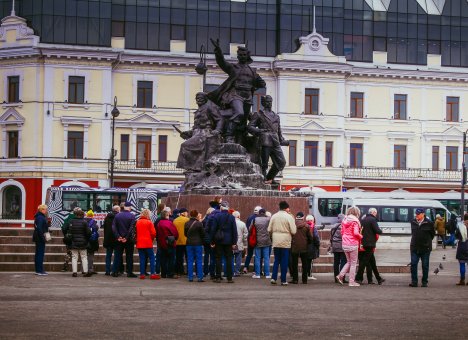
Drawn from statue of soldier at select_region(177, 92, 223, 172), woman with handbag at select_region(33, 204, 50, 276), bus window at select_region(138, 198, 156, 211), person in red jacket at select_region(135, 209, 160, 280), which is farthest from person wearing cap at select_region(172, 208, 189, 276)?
bus window at select_region(138, 198, 156, 211)

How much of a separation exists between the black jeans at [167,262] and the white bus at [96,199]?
84.4ft

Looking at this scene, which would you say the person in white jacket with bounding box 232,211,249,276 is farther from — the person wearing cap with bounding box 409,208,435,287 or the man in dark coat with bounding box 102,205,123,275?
the person wearing cap with bounding box 409,208,435,287

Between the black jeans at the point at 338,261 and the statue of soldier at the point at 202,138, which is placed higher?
the statue of soldier at the point at 202,138

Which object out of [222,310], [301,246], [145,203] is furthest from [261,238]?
[145,203]

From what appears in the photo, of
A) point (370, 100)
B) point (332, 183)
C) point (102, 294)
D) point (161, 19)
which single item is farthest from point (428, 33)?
point (102, 294)

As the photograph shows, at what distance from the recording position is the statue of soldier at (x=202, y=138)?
25.6m

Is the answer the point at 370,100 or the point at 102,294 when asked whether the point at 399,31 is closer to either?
the point at 370,100

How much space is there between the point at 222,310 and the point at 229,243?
18.8ft

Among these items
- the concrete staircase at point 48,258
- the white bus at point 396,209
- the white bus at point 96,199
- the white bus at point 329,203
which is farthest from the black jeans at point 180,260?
the white bus at point 329,203

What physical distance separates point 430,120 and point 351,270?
4808 cm

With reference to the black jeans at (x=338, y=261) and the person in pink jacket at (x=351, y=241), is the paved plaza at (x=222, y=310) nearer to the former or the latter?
the person in pink jacket at (x=351, y=241)

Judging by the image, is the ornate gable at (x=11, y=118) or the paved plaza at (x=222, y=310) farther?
the ornate gable at (x=11, y=118)

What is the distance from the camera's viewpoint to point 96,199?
48844mm

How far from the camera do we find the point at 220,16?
212 ft
